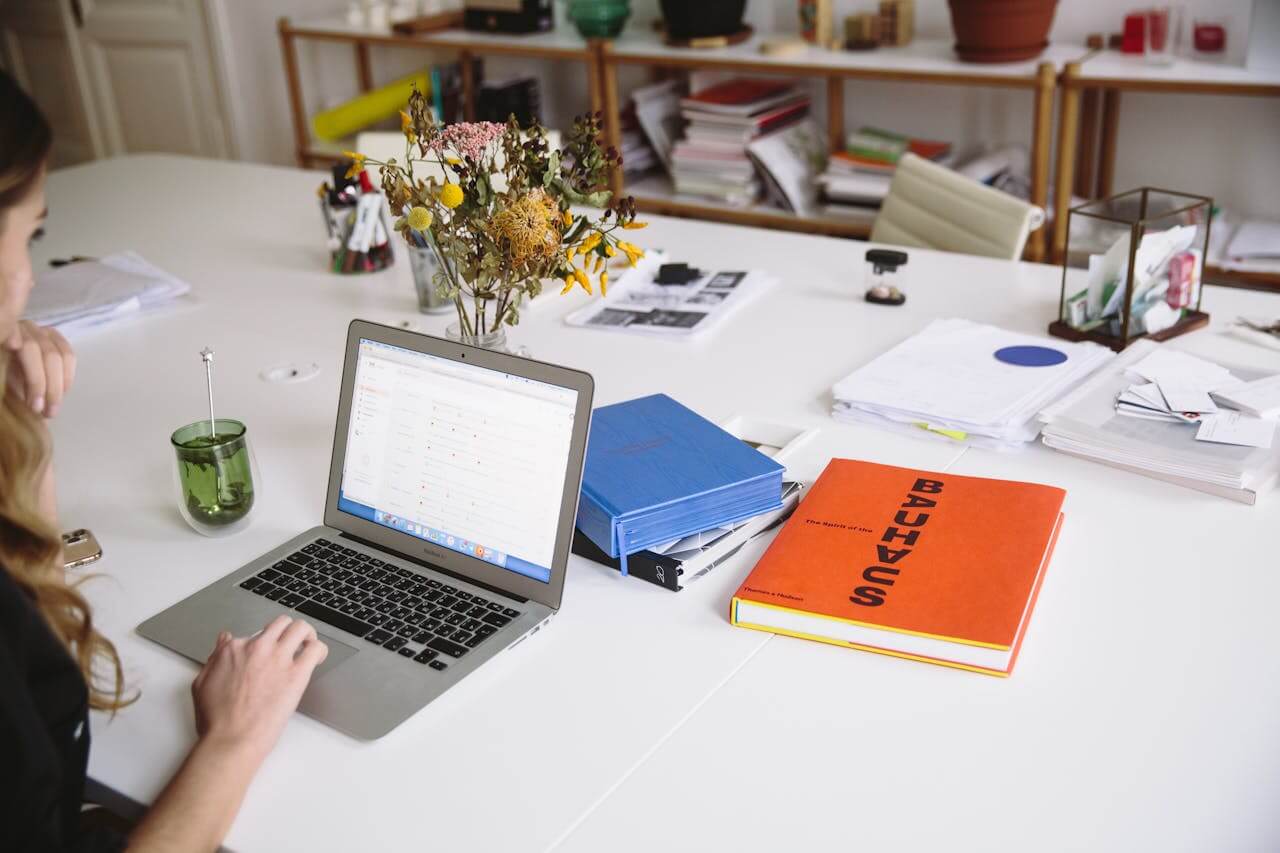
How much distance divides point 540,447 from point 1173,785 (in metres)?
0.63

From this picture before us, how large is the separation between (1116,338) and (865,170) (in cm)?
176

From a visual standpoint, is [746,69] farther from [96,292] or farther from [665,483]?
[665,483]

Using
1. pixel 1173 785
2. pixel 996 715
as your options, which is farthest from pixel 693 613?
pixel 1173 785

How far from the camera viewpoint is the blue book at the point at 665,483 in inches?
49.1

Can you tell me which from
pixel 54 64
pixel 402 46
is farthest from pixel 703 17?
pixel 54 64

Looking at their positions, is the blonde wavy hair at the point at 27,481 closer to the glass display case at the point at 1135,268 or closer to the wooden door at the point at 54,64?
the glass display case at the point at 1135,268

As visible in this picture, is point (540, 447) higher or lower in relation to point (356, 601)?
higher

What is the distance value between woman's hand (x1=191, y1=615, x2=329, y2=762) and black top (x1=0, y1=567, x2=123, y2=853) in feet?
0.37

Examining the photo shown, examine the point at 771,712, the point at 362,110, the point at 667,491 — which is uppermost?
the point at 362,110

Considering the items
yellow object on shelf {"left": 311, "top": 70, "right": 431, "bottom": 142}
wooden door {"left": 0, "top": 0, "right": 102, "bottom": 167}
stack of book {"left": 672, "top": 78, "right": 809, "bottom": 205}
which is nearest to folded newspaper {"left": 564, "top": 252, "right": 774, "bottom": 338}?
stack of book {"left": 672, "top": 78, "right": 809, "bottom": 205}

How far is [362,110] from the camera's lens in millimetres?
4301

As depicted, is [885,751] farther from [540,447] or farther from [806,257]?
[806,257]

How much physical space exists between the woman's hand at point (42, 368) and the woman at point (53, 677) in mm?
301

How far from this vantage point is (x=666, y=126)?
3.84m
